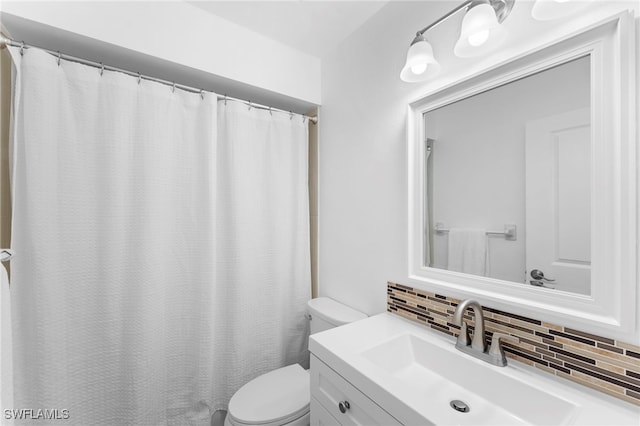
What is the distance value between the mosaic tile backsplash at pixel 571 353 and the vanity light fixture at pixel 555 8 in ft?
2.92

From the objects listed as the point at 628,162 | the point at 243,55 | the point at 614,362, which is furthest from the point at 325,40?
the point at 614,362

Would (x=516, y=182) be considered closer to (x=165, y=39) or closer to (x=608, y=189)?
(x=608, y=189)

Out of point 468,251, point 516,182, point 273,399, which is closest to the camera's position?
point 516,182

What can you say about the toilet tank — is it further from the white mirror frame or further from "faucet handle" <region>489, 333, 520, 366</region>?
the white mirror frame

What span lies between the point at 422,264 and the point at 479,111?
67 centimetres

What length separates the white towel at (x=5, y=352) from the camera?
2.42 ft

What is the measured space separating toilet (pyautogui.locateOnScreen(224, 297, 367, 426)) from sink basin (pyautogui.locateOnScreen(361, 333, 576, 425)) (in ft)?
1.34

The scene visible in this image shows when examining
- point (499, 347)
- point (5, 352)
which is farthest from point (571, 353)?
point (5, 352)

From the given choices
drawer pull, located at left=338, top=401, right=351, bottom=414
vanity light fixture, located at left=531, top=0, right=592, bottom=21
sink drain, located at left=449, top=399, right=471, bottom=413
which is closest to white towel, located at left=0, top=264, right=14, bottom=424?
drawer pull, located at left=338, top=401, right=351, bottom=414

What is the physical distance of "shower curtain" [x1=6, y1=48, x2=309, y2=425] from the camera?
44.2 inches

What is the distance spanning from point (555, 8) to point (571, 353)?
97 cm

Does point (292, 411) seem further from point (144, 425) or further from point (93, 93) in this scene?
point (93, 93)

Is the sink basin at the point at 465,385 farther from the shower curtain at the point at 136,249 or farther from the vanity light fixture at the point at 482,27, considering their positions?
the vanity light fixture at the point at 482,27

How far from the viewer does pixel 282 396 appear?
4.22 feet
